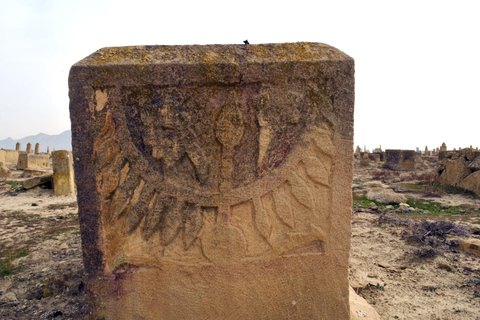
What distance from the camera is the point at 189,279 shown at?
8.01 ft

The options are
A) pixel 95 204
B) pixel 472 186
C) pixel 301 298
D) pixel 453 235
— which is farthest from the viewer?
pixel 472 186

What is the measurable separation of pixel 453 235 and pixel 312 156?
3.63 meters

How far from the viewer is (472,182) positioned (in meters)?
8.58

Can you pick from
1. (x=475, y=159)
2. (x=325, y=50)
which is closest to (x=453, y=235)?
(x=325, y=50)

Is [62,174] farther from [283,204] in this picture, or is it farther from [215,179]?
[283,204]

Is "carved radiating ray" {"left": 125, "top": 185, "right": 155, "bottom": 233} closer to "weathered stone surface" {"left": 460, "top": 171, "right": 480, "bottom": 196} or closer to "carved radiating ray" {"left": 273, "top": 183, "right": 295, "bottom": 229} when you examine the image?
"carved radiating ray" {"left": 273, "top": 183, "right": 295, "bottom": 229}

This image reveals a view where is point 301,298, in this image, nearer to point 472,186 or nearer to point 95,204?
point 95,204

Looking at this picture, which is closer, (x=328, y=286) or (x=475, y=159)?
(x=328, y=286)

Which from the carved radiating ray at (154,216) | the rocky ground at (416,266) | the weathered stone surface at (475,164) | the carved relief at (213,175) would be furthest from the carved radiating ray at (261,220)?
the weathered stone surface at (475,164)

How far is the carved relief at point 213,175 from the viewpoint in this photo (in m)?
2.31

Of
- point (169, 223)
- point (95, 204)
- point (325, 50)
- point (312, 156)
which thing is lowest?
point (169, 223)

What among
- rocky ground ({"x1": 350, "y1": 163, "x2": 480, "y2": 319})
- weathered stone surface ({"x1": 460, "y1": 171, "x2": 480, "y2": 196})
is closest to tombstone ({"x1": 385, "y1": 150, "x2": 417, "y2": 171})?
weathered stone surface ({"x1": 460, "y1": 171, "x2": 480, "y2": 196})

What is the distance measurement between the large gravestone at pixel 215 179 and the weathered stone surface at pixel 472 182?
789 centimetres

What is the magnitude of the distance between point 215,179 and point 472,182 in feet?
29.1
